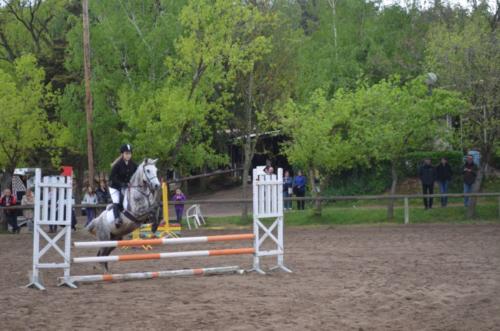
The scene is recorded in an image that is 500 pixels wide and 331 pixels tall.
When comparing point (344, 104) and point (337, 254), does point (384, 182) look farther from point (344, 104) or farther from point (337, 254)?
point (337, 254)

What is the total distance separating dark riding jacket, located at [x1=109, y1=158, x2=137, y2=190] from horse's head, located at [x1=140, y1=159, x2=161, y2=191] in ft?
2.13

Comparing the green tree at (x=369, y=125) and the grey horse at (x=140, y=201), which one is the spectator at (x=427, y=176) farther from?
the grey horse at (x=140, y=201)

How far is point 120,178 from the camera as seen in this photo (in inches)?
565

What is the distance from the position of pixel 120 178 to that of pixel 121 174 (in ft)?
0.28

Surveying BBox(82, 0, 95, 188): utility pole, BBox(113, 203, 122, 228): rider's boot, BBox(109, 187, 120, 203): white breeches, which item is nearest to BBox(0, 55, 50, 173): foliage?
BBox(82, 0, 95, 188): utility pole

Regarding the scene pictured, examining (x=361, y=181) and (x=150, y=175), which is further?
(x=361, y=181)

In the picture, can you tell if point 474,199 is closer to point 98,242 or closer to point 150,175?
point 150,175

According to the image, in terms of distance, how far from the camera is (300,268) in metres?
14.4

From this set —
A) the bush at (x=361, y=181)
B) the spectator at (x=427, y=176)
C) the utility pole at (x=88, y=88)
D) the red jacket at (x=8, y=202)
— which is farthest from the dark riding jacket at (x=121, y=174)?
the bush at (x=361, y=181)

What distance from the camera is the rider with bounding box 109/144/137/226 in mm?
14016

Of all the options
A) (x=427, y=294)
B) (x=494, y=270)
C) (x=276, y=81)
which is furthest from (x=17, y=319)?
(x=276, y=81)

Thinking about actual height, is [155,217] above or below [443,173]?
below

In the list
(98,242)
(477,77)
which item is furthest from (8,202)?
(477,77)

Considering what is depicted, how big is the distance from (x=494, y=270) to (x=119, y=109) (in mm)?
20146
